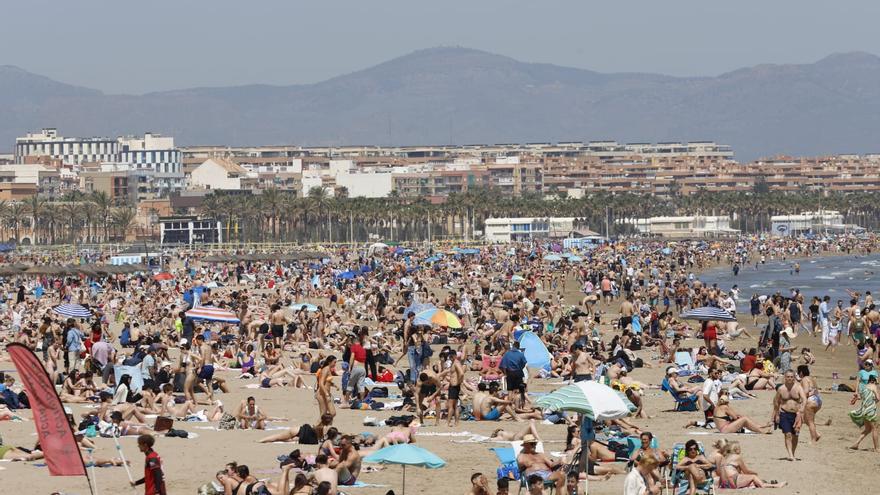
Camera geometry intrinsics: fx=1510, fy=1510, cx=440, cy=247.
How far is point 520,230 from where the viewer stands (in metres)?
117

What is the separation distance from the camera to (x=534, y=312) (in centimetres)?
3272

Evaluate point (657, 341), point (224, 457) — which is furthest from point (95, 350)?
point (657, 341)

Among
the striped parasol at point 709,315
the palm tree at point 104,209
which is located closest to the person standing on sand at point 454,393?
the striped parasol at point 709,315

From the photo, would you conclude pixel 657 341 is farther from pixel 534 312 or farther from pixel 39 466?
pixel 39 466

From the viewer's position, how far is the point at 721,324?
3198 centimetres

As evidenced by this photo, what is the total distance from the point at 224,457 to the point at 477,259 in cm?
6138

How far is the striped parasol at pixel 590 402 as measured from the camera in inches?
570

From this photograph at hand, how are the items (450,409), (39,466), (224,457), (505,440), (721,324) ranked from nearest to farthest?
(39,466), (224,457), (505,440), (450,409), (721,324)

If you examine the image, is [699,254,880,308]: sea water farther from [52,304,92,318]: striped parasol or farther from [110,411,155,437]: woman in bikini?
[110,411,155,437]: woman in bikini

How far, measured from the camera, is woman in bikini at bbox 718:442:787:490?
1461 centimetres

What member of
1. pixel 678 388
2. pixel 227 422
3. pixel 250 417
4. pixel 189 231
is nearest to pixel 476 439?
pixel 250 417

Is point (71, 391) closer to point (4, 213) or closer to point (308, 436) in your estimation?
point (308, 436)

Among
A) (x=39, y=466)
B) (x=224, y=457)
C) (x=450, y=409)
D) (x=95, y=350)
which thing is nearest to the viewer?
(x=39, y=466)

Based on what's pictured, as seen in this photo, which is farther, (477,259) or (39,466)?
(477,259)
